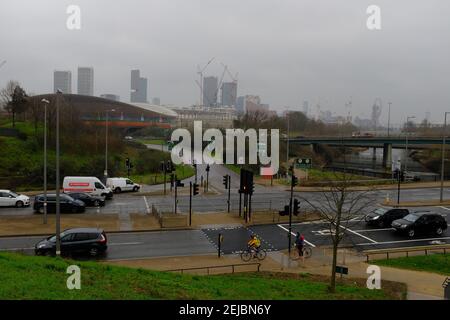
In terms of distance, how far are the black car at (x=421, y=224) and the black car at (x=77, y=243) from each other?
57.7ft

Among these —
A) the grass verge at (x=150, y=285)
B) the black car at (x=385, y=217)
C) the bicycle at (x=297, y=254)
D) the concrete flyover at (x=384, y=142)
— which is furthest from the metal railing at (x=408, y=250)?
the concrete flyover at (x=384, y=142)

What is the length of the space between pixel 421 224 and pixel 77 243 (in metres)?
19.9

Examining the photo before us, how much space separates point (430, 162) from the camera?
294ft

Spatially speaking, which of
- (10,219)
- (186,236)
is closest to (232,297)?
(186,236)

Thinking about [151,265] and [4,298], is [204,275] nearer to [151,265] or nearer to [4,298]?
[151,265]

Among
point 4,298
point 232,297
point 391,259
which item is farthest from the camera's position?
point 391,259

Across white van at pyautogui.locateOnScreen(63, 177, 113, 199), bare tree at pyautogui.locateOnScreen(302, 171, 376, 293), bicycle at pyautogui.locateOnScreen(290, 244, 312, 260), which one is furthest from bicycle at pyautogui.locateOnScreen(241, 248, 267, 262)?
white van at pyautogui.locateOnScreen(63, 177, 113, 199)

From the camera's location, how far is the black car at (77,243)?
21.9 metres

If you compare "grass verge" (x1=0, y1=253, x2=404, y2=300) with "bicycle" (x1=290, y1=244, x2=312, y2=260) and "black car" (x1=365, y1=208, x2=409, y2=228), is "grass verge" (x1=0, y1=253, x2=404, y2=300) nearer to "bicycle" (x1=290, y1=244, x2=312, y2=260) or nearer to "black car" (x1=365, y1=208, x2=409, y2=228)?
"bicycle" (x1=290, y1=244, x2=312, y2=260)

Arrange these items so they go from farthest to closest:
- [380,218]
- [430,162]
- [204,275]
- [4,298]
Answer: [430,162], [380,218], [204,275], [4,298]

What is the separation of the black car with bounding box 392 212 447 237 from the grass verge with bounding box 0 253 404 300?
11.2 m

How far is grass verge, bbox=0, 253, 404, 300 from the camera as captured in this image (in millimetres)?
12420

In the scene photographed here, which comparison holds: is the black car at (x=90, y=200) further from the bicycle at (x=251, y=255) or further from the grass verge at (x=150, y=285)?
the grass verge at (x=150, y=285)

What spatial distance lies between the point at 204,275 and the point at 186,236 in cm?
862
